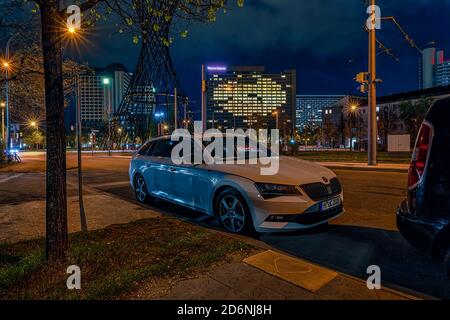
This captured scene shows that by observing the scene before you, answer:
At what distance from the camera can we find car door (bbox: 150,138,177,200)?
21.0 feet

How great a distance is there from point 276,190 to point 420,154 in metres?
1.91

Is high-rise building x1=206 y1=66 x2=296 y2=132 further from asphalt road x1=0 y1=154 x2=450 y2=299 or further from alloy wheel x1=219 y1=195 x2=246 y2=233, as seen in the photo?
alloy wheel x1=219 y1=195 x2=246 y2=233

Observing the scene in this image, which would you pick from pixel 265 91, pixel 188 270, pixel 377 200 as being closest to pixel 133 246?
pixel 188 270

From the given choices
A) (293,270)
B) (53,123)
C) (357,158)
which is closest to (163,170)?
(53,123)

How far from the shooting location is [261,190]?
15.0ft

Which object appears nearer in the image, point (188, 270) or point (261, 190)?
point (188, 270)

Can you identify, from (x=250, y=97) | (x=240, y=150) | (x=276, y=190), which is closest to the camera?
(x=276, y=190)

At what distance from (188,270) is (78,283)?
1.09 meters

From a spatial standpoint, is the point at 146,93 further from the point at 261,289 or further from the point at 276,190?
the point at 261,289

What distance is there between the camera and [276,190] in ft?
14.9

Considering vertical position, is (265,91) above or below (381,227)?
above
